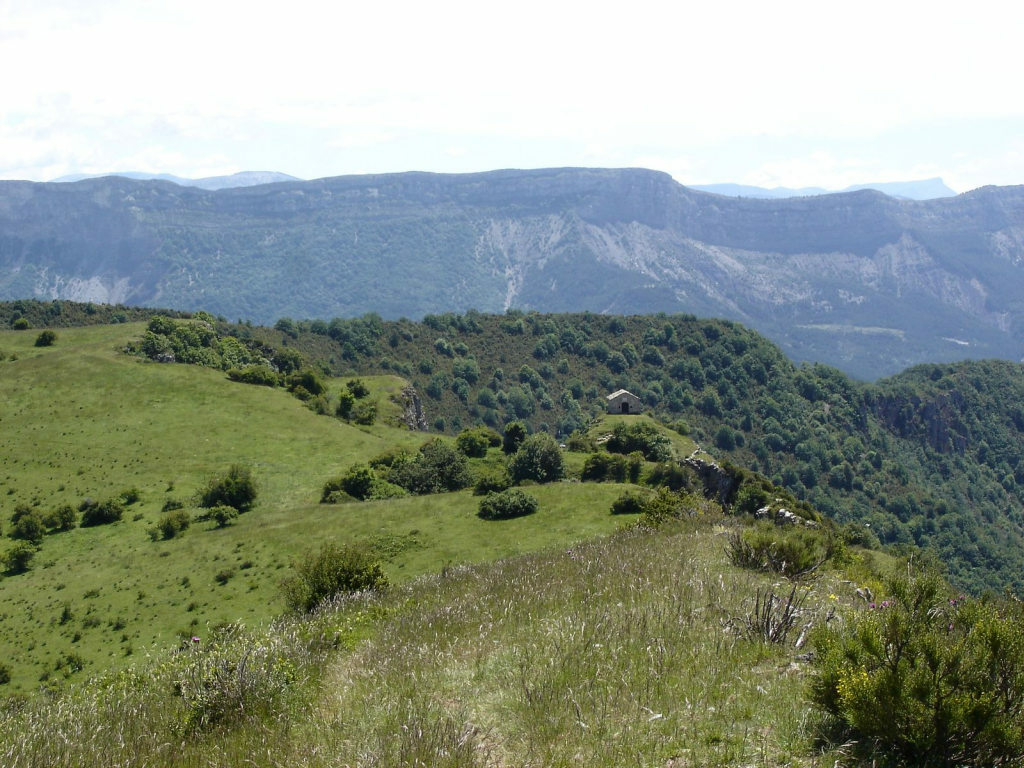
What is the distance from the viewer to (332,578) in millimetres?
19328

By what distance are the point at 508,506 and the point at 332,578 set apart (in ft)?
95.1

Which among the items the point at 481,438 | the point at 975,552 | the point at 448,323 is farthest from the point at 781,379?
the point at 481,438

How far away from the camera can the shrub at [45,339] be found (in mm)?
91556

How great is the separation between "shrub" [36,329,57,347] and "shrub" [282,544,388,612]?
88.5 m

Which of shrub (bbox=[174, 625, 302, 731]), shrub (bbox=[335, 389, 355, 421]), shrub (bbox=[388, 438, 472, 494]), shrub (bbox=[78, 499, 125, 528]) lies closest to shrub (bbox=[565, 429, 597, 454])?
shrub (bbox=[388, 438, 472, 494])

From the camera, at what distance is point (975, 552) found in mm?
117875

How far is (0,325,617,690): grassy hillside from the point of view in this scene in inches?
1486

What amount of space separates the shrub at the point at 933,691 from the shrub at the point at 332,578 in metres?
12.9

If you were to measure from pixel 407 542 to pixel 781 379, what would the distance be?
451 feet

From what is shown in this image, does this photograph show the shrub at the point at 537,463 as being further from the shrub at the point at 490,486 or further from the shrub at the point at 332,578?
the shrub at the point at 332,578

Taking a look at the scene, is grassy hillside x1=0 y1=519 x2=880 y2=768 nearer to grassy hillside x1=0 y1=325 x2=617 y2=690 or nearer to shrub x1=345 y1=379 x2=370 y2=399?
grassy hillside x1=0 y1=325 x2=617 y2=690

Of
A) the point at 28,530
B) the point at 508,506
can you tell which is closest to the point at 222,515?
the point at 28,530

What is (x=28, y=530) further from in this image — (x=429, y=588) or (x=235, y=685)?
(x=235, y=685)

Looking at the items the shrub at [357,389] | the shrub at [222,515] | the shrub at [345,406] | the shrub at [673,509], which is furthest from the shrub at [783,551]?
the shrub at [357,389]
